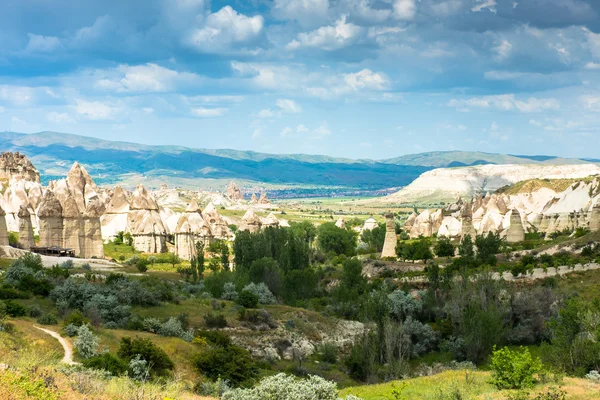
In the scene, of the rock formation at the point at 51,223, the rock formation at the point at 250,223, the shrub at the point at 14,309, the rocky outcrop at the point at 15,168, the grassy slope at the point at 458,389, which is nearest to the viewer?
the grassy slope at the point at 458,389

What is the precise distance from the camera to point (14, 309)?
32344 mm

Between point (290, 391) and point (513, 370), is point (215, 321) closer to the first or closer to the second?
point (513, 370)

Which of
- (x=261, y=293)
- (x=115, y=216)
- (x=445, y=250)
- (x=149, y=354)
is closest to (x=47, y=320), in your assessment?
(x=149, y=354)

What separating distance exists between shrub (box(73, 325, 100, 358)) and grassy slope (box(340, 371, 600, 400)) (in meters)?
9.71

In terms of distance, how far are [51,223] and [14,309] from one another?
26708 millimetres

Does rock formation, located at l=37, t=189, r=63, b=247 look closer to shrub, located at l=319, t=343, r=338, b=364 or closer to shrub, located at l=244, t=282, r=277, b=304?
shrub, located at l=244, t=282, r=277, b=304

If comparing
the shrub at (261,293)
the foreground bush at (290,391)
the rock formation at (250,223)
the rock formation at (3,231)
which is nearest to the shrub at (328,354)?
the shrub at (261,293)

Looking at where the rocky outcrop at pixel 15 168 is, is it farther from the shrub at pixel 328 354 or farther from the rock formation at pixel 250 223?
the shrub at pixel 328 354

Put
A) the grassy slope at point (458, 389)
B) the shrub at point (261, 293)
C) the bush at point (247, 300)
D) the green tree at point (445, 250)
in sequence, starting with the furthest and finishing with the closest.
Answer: the green tree at point (445, 250) → the shrub at point (261, 293) → the bush at point (247, 300) → the grassy slope at point (458, 389)

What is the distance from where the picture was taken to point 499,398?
22.5 metres

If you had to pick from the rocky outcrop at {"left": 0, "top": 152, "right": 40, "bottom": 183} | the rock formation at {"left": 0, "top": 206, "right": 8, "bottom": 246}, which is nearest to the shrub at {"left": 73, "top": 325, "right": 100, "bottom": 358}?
the rock formation at {"left": 0, "top": 206, "right": 8, "bottom": 246}

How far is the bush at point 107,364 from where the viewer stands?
24.0 m

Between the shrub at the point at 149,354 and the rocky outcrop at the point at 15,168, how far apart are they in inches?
2789

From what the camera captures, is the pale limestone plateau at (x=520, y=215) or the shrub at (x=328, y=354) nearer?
the shrub at (x=328, y=354)
